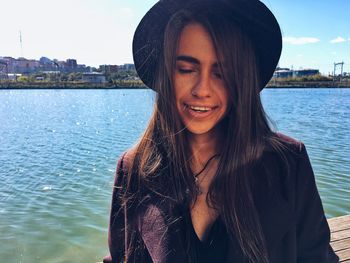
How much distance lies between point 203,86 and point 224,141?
318mm

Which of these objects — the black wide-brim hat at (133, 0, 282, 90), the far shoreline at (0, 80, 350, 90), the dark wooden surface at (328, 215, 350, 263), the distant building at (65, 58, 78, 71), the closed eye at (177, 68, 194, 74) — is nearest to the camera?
the black wide-brim hat at (133, 0, 282, 90)

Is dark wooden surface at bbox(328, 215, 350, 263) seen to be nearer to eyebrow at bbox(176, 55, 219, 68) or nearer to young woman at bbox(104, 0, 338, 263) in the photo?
young woman at bbox(104, 0, 338, 263)

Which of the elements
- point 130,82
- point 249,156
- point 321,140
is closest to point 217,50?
point 249,156

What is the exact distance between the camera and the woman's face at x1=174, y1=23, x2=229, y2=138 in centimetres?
134

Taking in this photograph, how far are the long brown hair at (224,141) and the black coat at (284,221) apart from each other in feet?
0.15

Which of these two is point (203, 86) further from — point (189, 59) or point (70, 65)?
point (70, 65)

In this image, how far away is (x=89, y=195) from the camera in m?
8.00

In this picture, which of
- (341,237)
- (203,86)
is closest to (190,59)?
(203,86)

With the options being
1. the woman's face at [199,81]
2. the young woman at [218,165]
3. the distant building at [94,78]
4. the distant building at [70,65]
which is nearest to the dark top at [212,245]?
Result: the young woman at [218,165]

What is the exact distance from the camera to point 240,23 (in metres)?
1.31

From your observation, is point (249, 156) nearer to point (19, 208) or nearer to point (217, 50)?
point (217, 50)

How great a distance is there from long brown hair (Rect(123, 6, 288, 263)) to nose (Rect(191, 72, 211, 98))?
7cm

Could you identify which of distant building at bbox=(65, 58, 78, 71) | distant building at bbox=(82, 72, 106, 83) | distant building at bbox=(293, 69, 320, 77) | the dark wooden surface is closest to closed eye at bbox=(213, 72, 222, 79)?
the dark wooden surface

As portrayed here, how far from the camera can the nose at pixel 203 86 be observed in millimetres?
1352
